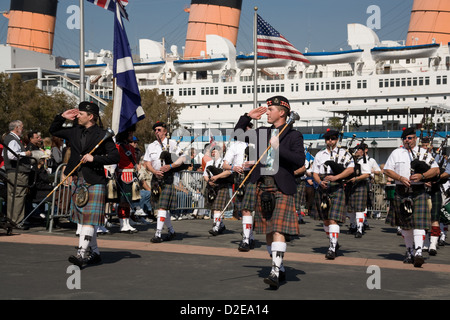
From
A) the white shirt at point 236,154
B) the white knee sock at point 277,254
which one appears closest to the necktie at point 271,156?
the white knee sock at point 277,254

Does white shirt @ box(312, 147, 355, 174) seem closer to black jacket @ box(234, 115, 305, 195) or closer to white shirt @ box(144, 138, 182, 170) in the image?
white shirt @ box(144, 138, 182, 170)

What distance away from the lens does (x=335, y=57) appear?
82.1 m

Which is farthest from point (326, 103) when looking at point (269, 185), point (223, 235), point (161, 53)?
point (269, 185)

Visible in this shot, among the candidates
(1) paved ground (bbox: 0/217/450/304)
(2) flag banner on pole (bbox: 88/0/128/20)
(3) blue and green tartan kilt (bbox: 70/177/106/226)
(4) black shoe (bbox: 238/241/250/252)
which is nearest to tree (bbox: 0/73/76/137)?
(2) flag banner on pole (bbox: 88/0/128/20)

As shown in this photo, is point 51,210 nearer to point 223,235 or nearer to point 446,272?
point 223,235

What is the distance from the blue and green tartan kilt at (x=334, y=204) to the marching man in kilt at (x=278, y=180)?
9.82 ft

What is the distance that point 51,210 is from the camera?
1302 cm

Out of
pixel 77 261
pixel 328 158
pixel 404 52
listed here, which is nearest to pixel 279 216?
pixel 77 261

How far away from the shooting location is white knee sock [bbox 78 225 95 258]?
820 centimetres

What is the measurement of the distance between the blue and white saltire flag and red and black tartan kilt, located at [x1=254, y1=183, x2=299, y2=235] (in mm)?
6376

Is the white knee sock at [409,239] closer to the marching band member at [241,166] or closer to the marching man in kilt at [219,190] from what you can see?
the marching band member at [241,166]

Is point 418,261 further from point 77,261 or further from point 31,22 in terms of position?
point 31,22

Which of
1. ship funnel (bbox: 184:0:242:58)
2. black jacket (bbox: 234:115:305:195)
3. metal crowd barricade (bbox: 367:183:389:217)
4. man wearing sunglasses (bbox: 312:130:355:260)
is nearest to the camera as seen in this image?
black jacket (bbox: 234:115:305:195)

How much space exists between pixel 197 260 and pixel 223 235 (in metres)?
4.36
